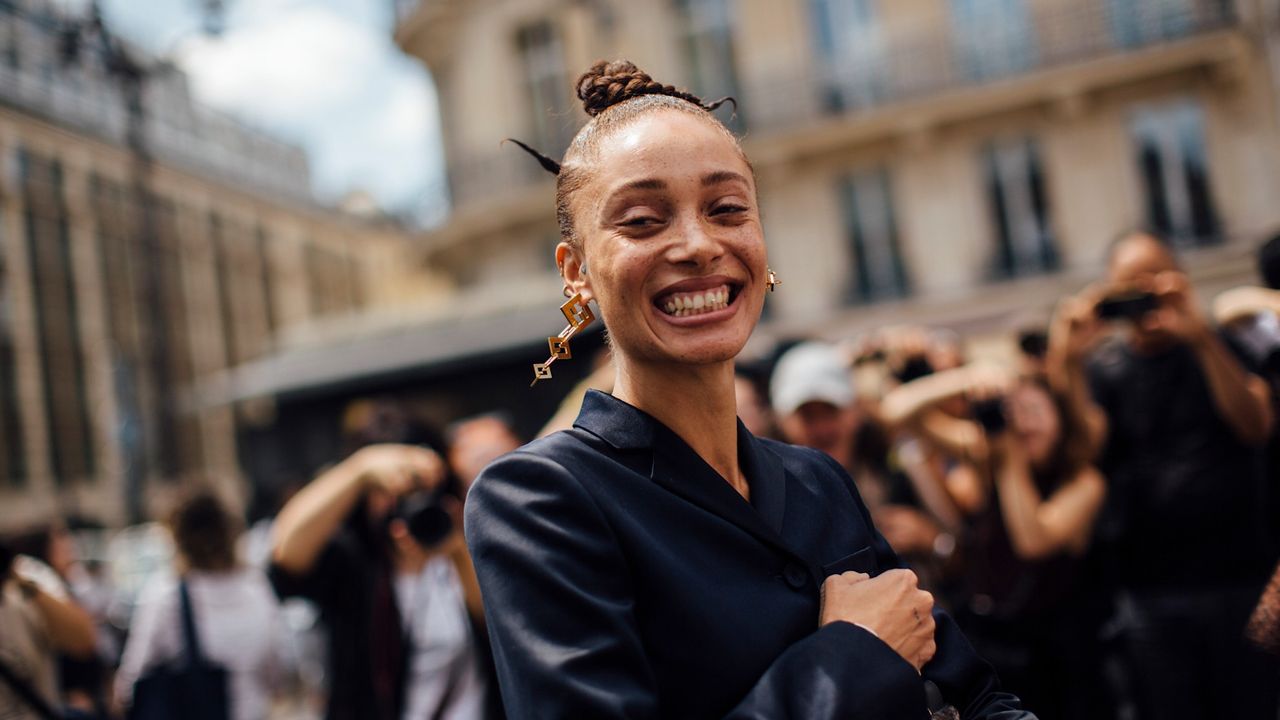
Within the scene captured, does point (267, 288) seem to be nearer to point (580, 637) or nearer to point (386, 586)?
point (386, 586)

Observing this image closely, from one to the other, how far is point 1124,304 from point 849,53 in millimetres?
16142

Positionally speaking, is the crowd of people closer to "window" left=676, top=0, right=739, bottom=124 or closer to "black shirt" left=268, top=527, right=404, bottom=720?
"black shirt" left=268, top=527, right=404, bottom=720

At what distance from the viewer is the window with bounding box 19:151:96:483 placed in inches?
357

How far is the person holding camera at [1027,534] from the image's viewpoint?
354 cm

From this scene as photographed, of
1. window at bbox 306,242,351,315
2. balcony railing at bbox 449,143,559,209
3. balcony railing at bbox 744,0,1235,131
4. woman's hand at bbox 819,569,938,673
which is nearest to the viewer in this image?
woman's hand at bbox 819,569,938,673

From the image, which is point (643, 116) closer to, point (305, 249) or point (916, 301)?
point (916, 301)

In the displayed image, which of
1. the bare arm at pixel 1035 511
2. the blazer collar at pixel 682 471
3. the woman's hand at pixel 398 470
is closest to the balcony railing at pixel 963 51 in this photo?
the bare arm at pixel 1035 511

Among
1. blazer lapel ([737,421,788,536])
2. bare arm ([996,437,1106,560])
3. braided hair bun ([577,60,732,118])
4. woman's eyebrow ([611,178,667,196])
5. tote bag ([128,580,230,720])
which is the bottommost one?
tote bag ([128,580,230,720])

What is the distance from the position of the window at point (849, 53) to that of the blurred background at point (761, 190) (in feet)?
0.15

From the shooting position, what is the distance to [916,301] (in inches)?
708

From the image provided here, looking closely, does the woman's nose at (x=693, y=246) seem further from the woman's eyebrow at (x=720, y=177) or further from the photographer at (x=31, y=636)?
the photographer at (x=31, y=636)

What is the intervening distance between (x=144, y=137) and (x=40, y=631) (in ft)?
25.8

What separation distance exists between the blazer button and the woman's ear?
47cm

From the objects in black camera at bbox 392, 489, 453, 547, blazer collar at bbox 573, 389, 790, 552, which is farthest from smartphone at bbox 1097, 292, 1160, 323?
blazer collar at bbox 573, 389, 790, 552
